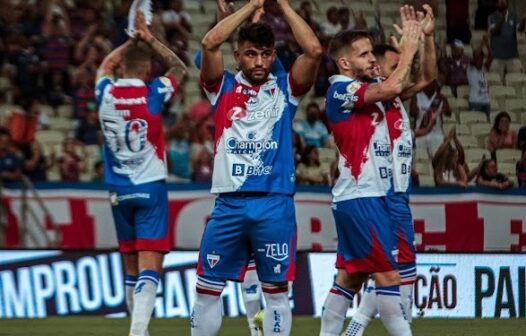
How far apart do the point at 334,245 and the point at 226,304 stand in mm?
2466

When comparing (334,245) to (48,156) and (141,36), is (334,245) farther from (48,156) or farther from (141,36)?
(141,36)

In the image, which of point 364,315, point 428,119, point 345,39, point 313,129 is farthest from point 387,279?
point 428,119

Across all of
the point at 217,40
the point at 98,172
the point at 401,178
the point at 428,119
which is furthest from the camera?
the point at 428,119

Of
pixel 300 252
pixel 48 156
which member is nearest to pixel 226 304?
pixel 300 252

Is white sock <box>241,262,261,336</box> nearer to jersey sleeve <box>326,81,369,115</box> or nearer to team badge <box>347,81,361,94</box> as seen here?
jersey sleeve <box>326,81,369,115</box>

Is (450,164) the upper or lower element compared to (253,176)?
lower

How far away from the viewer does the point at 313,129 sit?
19.6 m

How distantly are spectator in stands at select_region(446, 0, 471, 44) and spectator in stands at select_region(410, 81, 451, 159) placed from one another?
188cm

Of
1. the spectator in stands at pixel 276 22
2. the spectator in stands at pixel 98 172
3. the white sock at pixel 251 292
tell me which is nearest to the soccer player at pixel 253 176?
the white sock at pixel 251 292

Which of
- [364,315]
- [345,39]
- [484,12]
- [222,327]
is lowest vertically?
[222,327]

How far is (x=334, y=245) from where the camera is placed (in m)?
17.8

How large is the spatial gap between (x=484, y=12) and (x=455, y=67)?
1384mm

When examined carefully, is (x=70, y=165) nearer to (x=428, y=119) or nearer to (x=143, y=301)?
(x=428, y=119)

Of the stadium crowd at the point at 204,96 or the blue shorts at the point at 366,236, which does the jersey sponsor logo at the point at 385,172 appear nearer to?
the blue shorts at the point at 366,236
